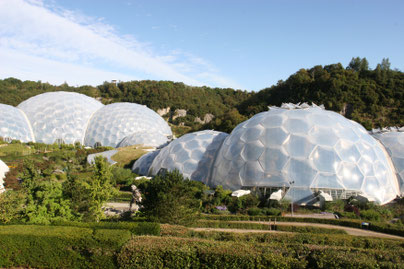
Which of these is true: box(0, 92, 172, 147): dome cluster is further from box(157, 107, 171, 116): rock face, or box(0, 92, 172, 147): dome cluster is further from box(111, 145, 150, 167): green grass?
box(157, 107, 171, 116): rock face

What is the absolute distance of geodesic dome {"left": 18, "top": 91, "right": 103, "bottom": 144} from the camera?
46969 millimetres

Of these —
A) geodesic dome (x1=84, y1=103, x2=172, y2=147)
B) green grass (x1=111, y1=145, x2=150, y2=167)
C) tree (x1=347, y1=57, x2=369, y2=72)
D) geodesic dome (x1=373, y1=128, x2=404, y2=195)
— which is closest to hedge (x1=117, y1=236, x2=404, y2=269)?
geodesic dome (x1=373, y1=128, x2=404, y2=195)

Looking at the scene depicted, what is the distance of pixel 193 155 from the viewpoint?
25.9 meters

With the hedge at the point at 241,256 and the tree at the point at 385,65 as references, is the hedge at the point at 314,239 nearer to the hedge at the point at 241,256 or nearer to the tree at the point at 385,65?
the hedge at the point at 241,256

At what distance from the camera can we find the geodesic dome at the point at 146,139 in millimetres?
43656

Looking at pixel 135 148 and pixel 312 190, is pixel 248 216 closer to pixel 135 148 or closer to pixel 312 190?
pixel 312 190

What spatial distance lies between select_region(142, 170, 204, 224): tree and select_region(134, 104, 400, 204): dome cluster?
8251 millimetres

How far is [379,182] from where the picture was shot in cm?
2047

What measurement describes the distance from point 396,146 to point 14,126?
46.2 meters

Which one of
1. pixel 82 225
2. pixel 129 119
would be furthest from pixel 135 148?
pixel 82 225

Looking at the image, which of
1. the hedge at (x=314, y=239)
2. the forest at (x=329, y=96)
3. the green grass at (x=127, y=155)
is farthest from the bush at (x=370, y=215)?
the forest at (x=329, y=96)

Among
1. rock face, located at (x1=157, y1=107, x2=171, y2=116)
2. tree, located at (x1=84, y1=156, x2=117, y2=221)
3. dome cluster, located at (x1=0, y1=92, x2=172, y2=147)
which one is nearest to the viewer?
tree, located at (x1=84, y1=156, x2=117, y2=221)

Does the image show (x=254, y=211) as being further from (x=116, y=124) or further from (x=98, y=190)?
(x=116, y=124)

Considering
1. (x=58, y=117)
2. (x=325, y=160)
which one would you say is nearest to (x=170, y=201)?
(x=325, y=160)
